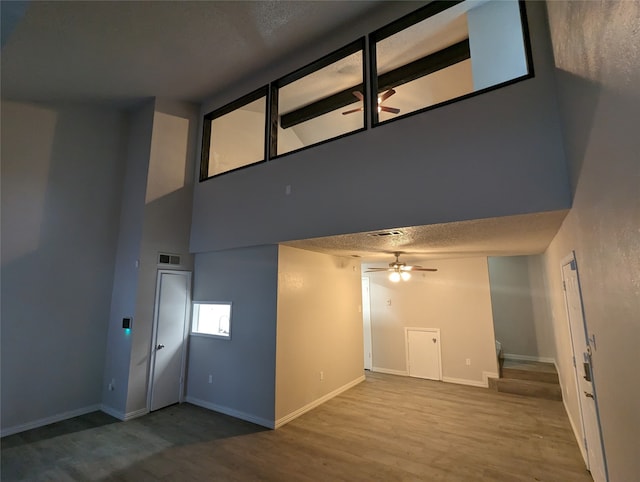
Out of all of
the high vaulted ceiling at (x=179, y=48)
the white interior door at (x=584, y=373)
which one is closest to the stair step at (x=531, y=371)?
the high vaulted ceiling at (x=179, y=48)

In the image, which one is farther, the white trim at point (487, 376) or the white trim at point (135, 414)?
the white trim at point (487, 376)

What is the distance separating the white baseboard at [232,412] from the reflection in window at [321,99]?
396 centimetres

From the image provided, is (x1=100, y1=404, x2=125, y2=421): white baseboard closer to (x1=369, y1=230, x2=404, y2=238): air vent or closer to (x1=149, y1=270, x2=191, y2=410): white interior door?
(x1=149, y1=270, x2=191, y2=410): white interior door

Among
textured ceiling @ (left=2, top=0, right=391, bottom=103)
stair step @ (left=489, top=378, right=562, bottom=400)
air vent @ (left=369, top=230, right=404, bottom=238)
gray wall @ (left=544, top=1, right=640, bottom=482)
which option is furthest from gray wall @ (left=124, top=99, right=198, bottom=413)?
stair step @ (left=489, top=378, right=562, bottom=400)

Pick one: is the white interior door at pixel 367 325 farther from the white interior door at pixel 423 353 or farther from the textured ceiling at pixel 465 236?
the textured ceiling at pixel 465 236

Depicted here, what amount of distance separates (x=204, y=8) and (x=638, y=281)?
15.2 feet

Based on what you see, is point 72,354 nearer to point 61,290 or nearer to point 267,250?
point 61,290

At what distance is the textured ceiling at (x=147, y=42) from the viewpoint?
11.6 ft

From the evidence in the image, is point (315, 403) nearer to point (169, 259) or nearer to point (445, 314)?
point (445, 314)

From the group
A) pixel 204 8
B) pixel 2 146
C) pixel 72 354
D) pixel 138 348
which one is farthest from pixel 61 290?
pixel 204 8

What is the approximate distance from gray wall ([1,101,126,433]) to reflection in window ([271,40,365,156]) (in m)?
3.24

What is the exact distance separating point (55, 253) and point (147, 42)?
3410 millimetres

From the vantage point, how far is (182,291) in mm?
5398

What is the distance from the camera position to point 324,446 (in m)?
3.74
